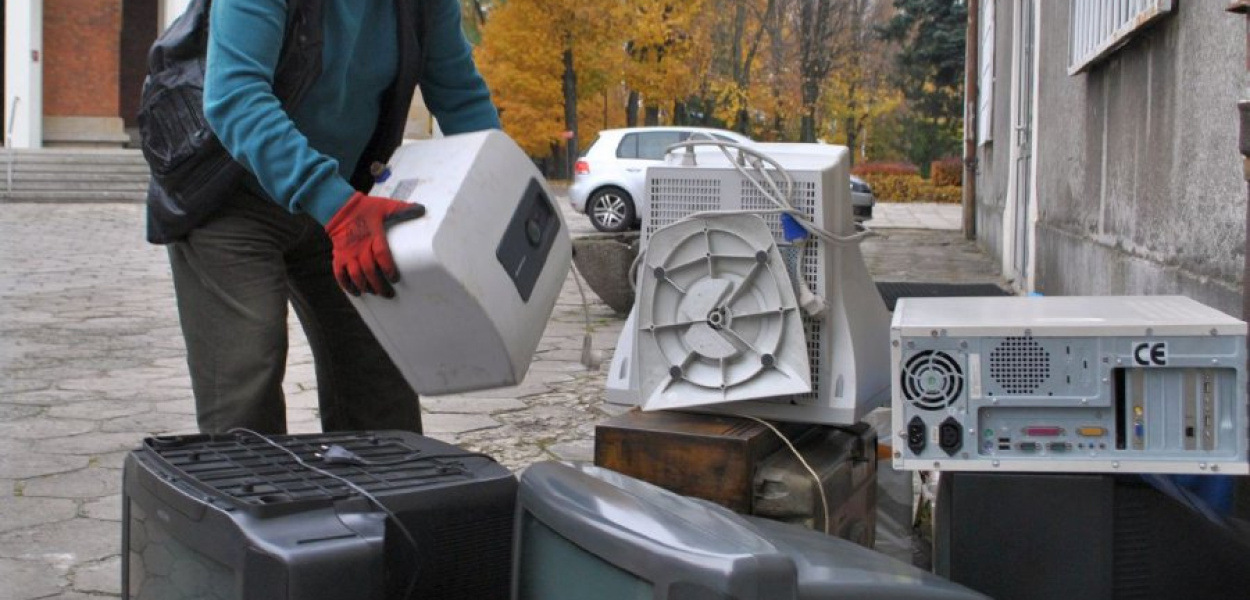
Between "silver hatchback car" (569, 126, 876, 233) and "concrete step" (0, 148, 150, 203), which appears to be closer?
"silver hatchback car" (569, 126, 876, 233)

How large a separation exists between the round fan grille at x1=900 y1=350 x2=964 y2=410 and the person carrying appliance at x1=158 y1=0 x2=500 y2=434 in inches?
37.0

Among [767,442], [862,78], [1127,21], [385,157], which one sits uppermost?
[862,78]

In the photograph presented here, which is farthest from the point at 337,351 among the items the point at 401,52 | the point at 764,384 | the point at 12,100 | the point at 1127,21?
the point at 12,100

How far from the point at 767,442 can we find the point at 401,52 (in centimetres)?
116

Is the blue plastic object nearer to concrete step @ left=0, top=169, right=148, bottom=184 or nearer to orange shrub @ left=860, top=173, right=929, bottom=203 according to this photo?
concrete step @ left=0, top=169, right=148, bottom=184

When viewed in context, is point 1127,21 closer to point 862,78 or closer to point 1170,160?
point 1170,160

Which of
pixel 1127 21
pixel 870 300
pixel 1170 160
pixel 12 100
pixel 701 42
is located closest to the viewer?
pixel 870 300

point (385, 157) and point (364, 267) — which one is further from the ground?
point (385, 157)

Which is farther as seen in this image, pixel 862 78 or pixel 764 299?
pixel 862 78

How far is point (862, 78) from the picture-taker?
39.5 m

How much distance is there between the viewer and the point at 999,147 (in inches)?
519

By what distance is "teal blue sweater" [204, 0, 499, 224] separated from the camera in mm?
2695

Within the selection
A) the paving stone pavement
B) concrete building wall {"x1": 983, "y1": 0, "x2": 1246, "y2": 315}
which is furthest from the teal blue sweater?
concrete building wall {"x1": 983, "y1": 0, "x2": 1246, "y2": 315}

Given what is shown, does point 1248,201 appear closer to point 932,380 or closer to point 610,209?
point 932,380
